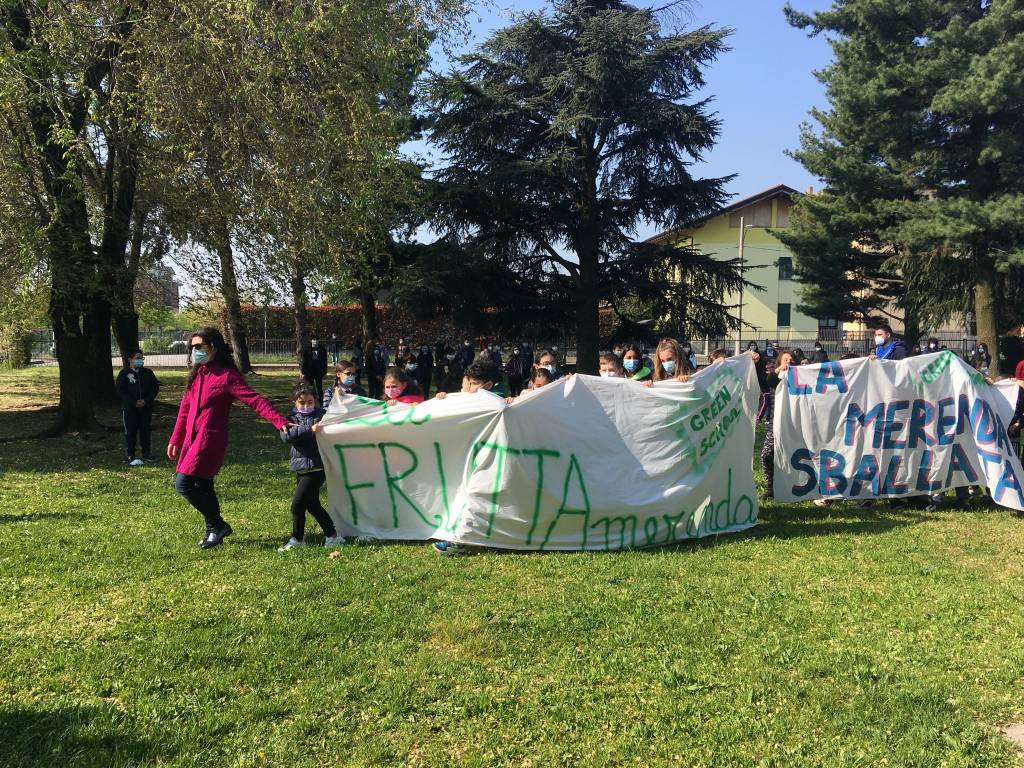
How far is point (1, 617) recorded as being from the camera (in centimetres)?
481

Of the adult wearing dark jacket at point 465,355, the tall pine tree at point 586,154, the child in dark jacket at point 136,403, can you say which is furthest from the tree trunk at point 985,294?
the child in dark jacket at point 136,403

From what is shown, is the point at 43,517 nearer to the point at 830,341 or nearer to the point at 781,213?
the point at 830,341

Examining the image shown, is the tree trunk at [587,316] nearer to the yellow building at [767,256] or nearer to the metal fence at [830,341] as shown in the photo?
the metal fence at [830,341]

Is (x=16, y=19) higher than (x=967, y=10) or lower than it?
lower

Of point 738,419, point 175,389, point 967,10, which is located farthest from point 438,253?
point 967,10

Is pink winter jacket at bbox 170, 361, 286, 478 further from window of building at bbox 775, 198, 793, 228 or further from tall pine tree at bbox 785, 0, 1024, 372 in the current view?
window of building at bbox 775, 198, 793, 228

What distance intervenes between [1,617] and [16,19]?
35.4ft

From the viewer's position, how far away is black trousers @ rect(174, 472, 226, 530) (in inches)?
245

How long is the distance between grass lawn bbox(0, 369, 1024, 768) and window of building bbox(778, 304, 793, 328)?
53.9 meters

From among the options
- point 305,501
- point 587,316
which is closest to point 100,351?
point 305,501

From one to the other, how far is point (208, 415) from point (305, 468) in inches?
34.9

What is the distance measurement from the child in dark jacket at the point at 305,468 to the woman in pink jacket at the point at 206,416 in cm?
24

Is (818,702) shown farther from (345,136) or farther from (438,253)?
(438,253)

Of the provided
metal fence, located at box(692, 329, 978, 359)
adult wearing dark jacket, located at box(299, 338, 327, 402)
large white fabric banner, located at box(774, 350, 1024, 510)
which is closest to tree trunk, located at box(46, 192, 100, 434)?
adult wearing dark jacket, located at box(299, 338, 327, 402)
